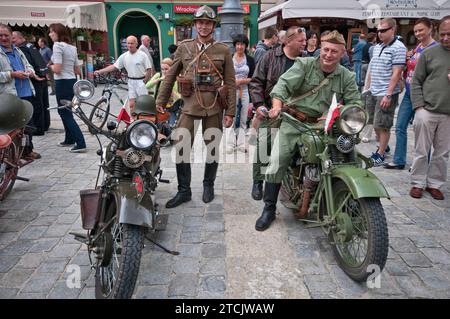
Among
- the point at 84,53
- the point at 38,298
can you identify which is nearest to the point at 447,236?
the point at 38,298

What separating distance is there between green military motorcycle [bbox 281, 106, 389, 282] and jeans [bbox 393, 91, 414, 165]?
2.65 metres

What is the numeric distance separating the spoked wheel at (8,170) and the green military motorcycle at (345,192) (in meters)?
3.01

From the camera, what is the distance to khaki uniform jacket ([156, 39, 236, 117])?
13.0ft

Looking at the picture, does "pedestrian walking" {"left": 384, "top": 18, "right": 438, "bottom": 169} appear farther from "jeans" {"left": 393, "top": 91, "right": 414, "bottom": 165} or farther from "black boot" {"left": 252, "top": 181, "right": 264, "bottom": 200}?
"black boot" {"left": 252, "top": 181, "right": 264, "bottom": 200}

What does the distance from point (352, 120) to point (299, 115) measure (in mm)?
657

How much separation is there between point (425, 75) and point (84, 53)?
47.5 ft

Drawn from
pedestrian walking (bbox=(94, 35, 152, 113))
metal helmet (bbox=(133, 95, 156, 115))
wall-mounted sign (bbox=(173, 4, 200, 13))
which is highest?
wall-mounted sign (bbox=(173, 4, 200, 13))

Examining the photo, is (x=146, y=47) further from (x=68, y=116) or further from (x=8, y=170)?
(x=8, y=170)

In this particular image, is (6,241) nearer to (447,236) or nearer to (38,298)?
(38,298)

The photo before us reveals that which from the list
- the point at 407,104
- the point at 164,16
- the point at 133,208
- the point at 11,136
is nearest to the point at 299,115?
the point at 133,208

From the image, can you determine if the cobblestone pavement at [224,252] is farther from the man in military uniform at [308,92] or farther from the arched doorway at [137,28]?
the arched doorway at [137,28]

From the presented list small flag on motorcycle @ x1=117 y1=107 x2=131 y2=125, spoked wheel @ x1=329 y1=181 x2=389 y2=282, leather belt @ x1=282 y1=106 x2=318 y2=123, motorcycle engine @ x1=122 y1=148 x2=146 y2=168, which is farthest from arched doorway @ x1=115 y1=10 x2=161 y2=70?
spoked wheel @ x1=329 y1=181 x2=389 y2=282

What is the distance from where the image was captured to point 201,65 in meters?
3.96
